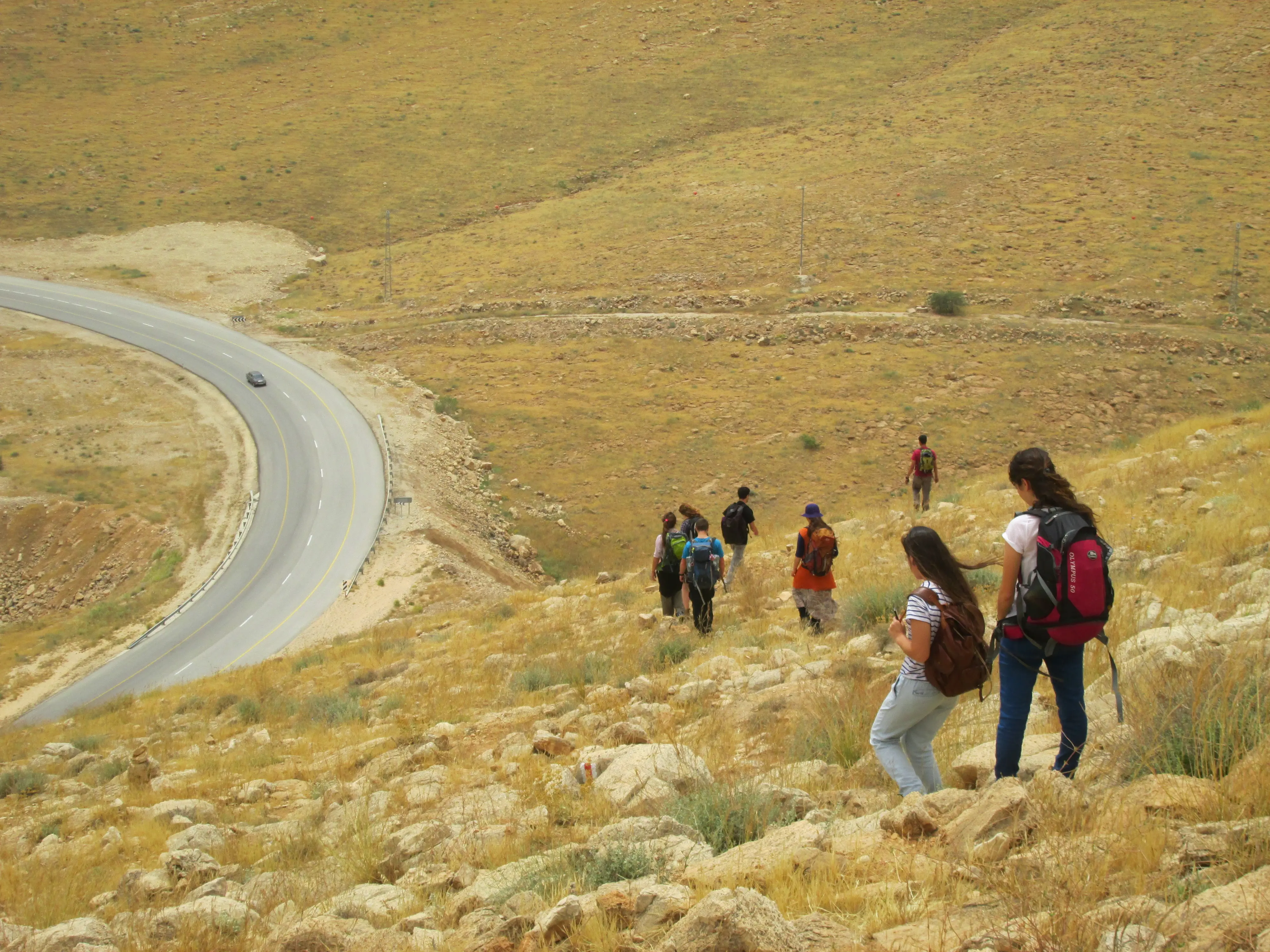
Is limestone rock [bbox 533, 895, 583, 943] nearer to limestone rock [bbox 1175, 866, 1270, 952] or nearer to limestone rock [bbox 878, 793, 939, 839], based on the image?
limestone rock [bbox 878, 793, 939, 839]

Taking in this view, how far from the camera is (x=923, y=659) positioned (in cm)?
489

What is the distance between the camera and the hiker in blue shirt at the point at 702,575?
36.3ft

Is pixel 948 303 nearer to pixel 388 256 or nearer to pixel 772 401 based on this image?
pixel 772 401

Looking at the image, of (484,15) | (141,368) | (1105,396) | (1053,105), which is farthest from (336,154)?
(1105,396)

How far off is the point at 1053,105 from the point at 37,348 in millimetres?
60790

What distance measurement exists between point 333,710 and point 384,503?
20658 millimetres

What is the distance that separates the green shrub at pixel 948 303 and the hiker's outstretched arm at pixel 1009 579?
136 feet

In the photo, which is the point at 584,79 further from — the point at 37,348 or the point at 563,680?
the point at 563,680

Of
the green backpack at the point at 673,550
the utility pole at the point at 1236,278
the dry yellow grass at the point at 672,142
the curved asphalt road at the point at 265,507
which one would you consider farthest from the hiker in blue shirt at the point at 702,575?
the utility pole at the point at 1236,278

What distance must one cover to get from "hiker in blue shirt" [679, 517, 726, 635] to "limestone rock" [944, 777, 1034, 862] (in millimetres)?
6811

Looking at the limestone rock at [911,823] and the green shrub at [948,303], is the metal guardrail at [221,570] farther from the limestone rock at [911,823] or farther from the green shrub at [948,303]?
the green shrub at [948,303]

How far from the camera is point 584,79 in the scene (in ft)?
274

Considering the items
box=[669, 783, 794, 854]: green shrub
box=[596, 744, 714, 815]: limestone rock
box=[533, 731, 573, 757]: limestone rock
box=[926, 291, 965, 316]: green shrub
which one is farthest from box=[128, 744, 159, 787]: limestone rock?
box=[926, 291, 965, 316]: green shrub

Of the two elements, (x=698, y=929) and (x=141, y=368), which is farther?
(x=141, y=368)
